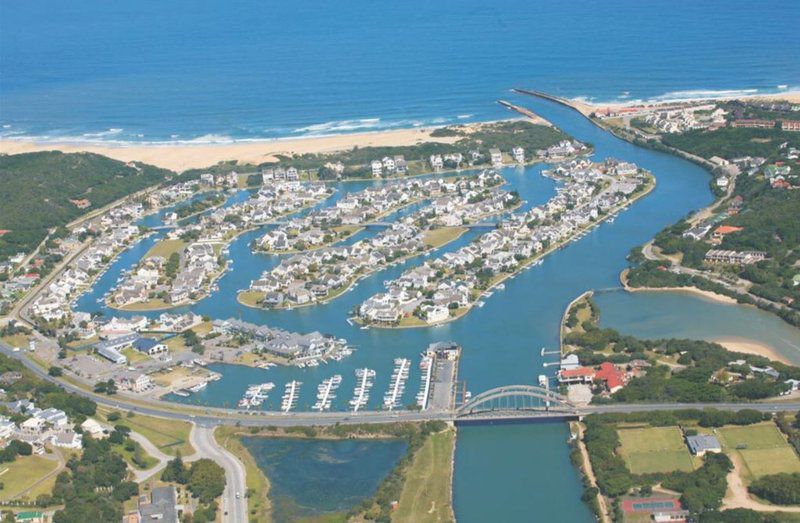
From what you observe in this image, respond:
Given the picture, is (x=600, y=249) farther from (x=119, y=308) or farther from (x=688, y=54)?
(x=688, y=54)

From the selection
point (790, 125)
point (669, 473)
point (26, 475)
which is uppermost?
point (790, 125)

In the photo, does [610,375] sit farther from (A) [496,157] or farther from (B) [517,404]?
(A) [496,157]

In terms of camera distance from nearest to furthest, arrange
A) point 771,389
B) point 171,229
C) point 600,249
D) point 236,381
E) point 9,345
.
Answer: point 771,389
point 236,381
point 9,345
point 600,249
point 171,229

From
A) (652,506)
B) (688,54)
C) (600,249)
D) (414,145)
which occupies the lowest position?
(652,506)

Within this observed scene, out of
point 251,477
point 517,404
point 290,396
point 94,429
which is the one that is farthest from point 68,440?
point 517,404

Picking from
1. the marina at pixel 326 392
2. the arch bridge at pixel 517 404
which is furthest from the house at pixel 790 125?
the marina at pixel 326 392

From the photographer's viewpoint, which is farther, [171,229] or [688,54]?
[688,54]

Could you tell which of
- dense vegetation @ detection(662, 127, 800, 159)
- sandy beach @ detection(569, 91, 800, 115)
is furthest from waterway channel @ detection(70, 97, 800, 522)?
sandy beach @ detection(569, 91, 800, 115)

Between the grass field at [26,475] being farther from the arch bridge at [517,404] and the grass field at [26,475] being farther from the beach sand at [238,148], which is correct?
the beach sand at [238,148]

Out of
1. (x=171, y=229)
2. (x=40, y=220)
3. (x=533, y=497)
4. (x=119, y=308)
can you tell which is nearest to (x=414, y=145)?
(x=171, y=229)
